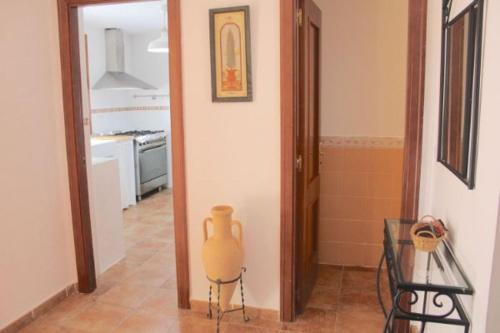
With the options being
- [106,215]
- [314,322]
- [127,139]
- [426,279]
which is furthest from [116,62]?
[426,279]

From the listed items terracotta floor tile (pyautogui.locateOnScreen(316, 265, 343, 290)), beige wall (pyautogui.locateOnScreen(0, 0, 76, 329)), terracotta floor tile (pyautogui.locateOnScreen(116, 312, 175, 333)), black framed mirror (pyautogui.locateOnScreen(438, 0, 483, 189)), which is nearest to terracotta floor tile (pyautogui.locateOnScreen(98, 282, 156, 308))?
terracotta floor tile (pyautogui.locateOnScreen(116, 312, 175, 333))

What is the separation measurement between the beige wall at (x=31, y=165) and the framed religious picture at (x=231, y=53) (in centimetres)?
109

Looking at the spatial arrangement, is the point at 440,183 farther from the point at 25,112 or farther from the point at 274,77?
the point at 25,112

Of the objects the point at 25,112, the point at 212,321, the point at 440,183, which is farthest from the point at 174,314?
the point at 440,183

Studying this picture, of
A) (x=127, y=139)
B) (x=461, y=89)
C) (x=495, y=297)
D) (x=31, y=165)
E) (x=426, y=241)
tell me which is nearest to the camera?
(x=495, y=297)

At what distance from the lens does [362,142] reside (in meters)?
3.15

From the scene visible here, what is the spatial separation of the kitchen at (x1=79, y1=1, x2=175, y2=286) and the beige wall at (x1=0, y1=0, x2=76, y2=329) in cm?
22

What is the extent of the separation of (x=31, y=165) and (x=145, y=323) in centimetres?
117

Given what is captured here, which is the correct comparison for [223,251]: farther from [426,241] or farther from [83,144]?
[83,144]

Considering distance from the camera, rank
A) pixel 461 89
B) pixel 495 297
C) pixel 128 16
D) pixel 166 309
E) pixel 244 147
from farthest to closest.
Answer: pixel 128 16 < pixel 166 309 < pixel 244 147 < pixel 461 89 < pixel 495 297

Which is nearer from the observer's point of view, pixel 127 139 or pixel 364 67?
pixel 364 67

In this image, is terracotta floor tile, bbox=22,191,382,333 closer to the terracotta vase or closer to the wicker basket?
the terracotta vase

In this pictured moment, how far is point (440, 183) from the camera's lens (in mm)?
1851

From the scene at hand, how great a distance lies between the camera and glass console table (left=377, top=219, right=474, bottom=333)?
53.6 inches
